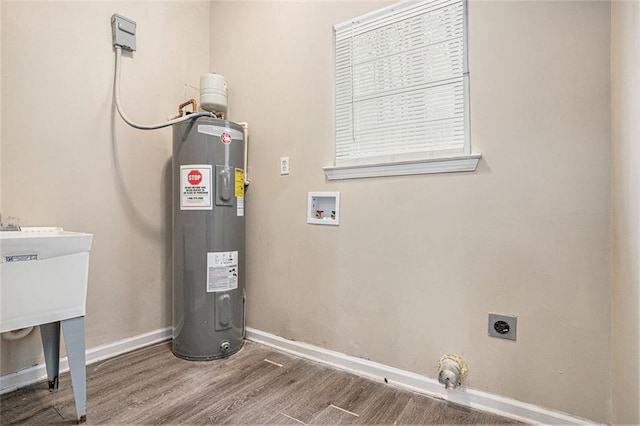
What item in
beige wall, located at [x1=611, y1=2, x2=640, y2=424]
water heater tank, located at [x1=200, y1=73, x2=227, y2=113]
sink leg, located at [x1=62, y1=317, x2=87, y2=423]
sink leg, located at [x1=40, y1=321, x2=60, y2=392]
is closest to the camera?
beige wall, located at [x1=611, y1=2, x2=640, y2=424]

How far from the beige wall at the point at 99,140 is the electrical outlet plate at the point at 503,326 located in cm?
186

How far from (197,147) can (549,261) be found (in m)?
1.72

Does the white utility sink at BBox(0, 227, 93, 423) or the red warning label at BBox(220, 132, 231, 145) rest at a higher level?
the red warning label at BBox(220, 132, 231, 145)

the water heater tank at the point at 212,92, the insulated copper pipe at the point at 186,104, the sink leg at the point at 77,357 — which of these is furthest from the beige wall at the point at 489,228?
the sink leg at the point at 77,357

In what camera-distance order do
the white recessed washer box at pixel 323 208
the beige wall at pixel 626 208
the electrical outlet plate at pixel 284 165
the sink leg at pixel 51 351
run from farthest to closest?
1. the electrical outlet plate at pixel 284 165
2. the white recessed washer box at pixel 323 208
3. the sink leg at pixel 51 351
4. the beige wall at pixel 626 208

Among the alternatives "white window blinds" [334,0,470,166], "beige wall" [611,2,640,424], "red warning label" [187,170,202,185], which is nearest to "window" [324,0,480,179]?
"white window blinds" [334,0,470,166]

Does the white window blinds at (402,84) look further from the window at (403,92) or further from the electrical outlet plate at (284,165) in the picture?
the electrical outlet plate at (284,165)

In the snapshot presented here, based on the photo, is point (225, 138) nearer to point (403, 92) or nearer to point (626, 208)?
point (403, 92)

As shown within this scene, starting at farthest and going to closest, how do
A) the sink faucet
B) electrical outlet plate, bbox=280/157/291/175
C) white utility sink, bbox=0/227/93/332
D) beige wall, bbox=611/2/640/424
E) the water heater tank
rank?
the water heater tank, electrical outlet plate, bbox=280/157/291/175, the sink faucet, white utility sink, bbox=0/227/93/332, beige wall, bbox=611/2/640/424

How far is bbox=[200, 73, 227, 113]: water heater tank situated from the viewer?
2070 millimetres

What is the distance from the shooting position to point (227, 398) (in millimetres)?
1427

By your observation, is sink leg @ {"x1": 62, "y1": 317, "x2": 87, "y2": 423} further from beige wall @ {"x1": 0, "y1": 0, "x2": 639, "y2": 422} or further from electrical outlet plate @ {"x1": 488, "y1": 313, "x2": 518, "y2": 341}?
electrical outlet plate @ {"x1": 488, "y1": 313, "x2": 518, "y2": 341}

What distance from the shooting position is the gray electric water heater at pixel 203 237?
1.79 meters

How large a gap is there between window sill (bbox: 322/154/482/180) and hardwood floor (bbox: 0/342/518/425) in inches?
39.8
